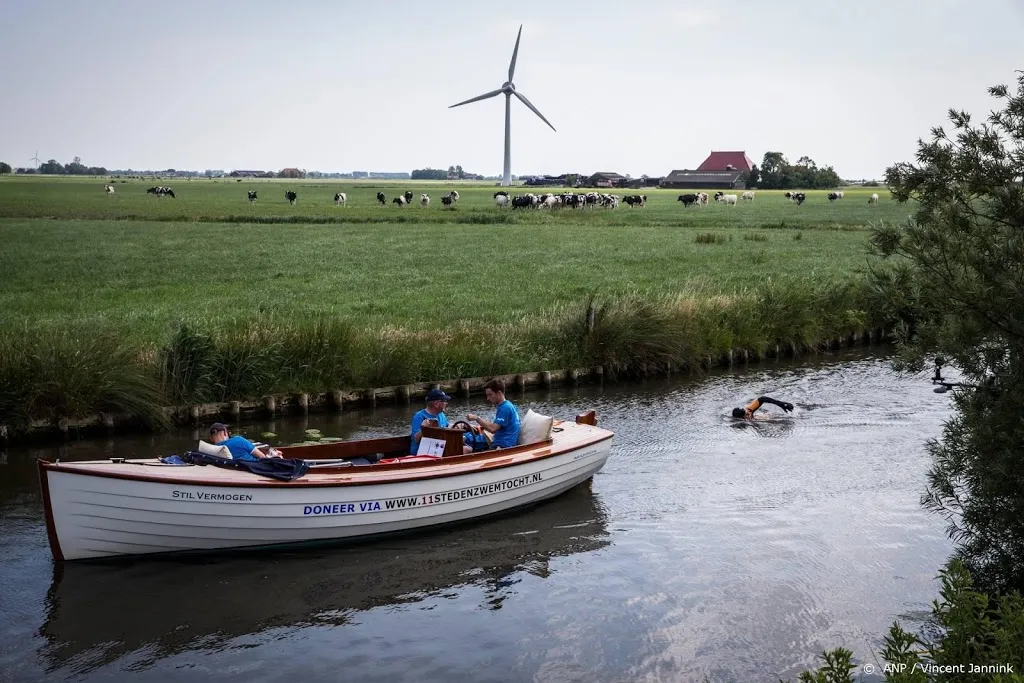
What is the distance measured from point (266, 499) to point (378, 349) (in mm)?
10569

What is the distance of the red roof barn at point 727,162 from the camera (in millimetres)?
178250

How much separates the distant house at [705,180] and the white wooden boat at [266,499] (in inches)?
6094

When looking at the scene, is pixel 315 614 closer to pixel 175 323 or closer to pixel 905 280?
pixel 905 280

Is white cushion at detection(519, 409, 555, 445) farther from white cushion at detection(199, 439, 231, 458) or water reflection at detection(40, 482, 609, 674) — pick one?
white cushion at detection(199, 439, 231, 458)

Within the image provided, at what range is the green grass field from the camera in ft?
A: 102

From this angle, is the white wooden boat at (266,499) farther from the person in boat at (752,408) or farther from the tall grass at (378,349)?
the person in boat at (752,408)

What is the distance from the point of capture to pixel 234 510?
14312 millimetres

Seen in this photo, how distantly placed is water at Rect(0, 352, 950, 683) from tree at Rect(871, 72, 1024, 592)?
93.0 inches

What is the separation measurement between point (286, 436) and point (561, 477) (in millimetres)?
6757

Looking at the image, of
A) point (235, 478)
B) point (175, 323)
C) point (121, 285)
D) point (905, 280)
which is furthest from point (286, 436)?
point (121, 285)

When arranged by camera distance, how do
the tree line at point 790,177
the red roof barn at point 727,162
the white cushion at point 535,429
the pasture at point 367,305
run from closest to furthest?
1. the white cushion at point 535,429
2. the pasture at point 367,305
3. the tree line at point 790,177
4. the red roof barn at point 727,162

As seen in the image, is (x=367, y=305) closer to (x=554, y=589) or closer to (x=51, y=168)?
(x=554, y=589)

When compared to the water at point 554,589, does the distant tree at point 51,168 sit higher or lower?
higher

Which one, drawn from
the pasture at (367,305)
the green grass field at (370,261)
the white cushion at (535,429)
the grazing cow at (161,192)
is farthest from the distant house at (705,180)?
the white cushion at (535,429)
